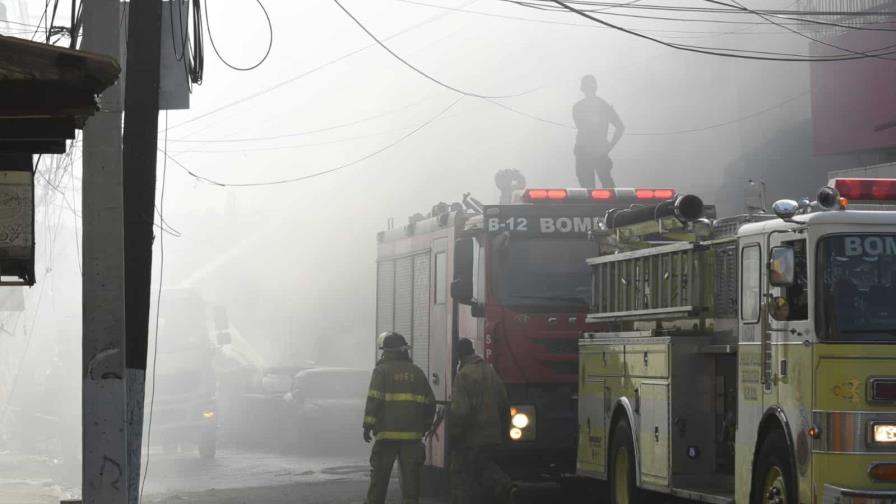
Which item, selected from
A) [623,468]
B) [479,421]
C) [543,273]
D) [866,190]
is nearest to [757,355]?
[866,190]

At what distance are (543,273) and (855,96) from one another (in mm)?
15406

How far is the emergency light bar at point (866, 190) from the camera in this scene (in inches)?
362

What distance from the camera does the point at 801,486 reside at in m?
8.48

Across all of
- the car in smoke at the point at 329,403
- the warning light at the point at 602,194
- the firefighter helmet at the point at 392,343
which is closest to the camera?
the firefighter helmet at the point at 392,343

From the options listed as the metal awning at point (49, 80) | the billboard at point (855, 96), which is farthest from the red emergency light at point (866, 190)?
the billboard at point (855, 96)

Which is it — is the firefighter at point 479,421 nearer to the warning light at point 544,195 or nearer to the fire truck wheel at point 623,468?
the fire truck wheel at point 623,468

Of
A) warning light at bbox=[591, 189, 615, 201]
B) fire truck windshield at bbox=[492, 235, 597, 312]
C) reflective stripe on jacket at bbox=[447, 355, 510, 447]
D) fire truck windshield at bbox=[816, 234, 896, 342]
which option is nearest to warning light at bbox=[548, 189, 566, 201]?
warning light at bbox=[591, 189, 615, 201]

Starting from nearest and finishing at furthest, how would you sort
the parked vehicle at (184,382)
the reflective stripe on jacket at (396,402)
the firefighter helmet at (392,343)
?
the reflective stripe on jacket at (396,402)
the firefighter helmet at (392,343)
the parked vehicle at (184,382)

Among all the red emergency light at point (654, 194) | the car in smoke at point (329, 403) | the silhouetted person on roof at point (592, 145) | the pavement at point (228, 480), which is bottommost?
the pavement at point (228, 480)

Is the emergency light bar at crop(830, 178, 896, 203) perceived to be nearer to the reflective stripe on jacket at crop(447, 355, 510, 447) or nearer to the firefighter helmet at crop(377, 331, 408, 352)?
the reflective stripe on jacket at crop(447, 355, 510, 447)

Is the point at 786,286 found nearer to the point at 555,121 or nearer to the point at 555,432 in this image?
the point at 555,432

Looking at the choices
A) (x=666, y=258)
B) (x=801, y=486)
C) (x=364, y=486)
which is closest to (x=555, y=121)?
(x=364, y=486)

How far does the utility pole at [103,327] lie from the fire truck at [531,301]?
6407 millimetres

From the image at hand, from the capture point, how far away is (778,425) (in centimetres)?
902
